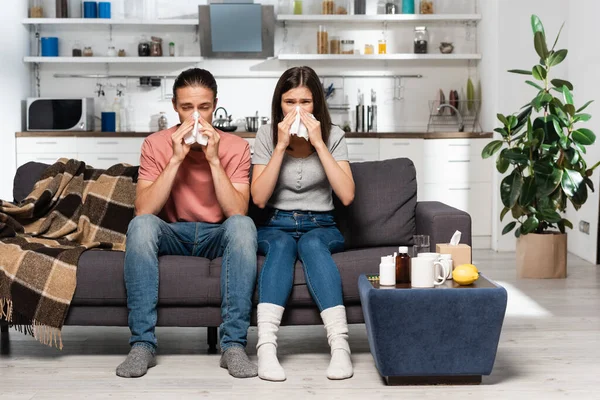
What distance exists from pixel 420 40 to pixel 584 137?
2.36 metres

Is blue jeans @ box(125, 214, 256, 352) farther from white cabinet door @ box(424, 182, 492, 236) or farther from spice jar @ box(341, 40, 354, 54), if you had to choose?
spice jar @ box(341, 40, 354, 54)

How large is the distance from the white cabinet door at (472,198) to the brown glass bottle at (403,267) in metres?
3.79

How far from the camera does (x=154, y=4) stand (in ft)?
23.5

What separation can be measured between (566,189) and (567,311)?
106 centimetres

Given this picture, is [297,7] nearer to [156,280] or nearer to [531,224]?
[531,224]

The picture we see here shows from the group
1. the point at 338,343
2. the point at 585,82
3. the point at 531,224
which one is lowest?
the point at 338,343

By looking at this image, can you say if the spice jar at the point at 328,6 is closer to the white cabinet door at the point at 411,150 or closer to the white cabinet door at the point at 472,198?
the white cabinet door at the point at 411,150

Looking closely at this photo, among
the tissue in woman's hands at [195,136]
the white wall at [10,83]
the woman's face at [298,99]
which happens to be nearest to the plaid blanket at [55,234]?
the tissue in woman's hands at [195,136]

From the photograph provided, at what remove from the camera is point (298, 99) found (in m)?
3.27

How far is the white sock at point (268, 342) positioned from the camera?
2920 millimetres

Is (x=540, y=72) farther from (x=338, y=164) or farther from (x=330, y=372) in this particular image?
(x=330, y=372)

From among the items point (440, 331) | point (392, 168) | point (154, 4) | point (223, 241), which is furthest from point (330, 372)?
point (154, 4)

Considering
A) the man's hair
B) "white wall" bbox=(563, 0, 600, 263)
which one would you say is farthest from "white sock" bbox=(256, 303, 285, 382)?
"white wall" bbox=(563, 0, 600, 263)

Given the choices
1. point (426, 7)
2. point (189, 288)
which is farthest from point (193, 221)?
point (426, 7)
